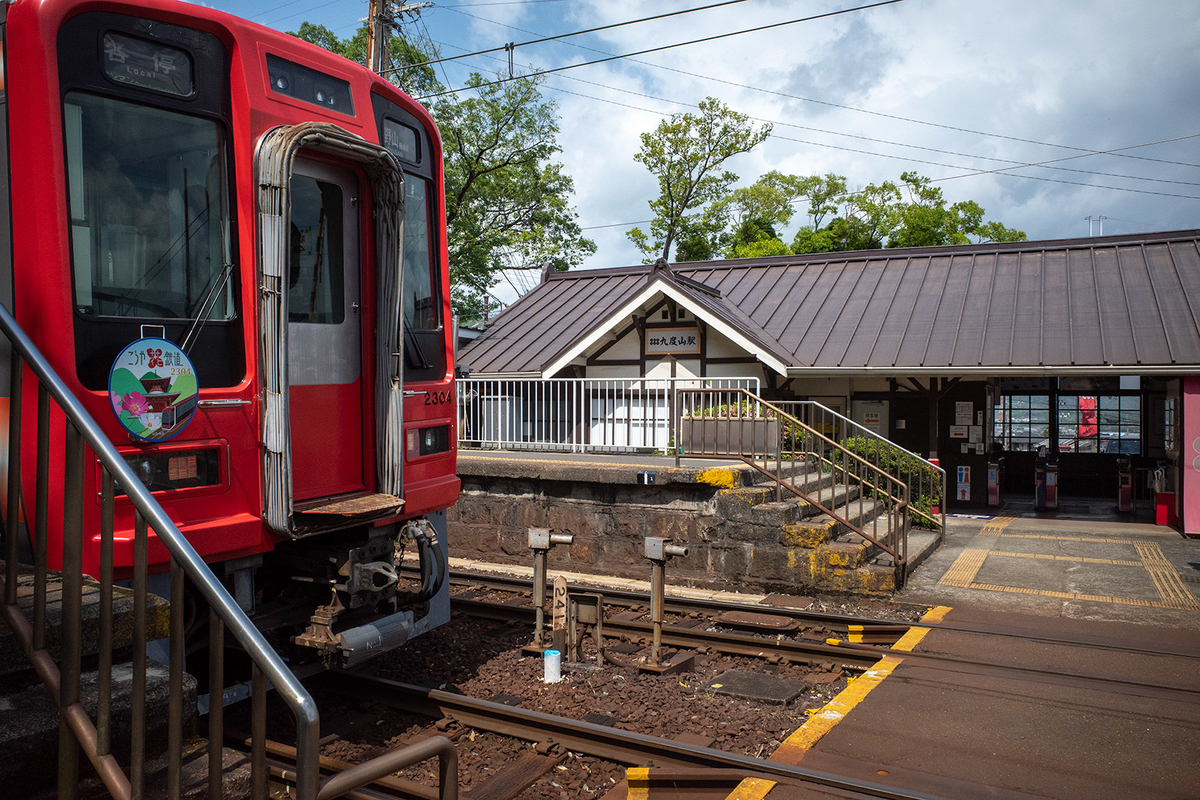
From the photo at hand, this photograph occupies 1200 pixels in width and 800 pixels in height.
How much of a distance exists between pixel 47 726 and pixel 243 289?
2.31m

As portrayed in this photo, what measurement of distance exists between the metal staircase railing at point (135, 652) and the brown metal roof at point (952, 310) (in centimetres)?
1274

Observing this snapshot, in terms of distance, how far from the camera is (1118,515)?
15.2 metres

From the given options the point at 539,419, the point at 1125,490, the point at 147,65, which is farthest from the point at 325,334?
the point at 1125,490

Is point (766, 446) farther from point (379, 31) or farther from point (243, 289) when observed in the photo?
point (379, 31)

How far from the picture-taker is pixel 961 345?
1424cm

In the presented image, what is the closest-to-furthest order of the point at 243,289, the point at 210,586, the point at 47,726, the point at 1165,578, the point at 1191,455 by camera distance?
the point at 210,586
the point at 47,726
the point at 243,289
the point at 1165,578
the point at 1191,455

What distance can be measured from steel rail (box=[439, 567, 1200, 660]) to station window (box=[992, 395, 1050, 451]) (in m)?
12.5

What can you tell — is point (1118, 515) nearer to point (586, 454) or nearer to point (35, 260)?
point (586, 454)

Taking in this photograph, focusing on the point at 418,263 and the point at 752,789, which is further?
the point at 418,263

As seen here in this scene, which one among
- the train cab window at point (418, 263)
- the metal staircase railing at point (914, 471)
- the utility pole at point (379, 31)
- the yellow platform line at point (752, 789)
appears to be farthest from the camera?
the utility pole at point (379, 31)

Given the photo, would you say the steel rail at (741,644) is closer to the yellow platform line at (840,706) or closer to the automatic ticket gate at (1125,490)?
the yellow platform line at (840,706)

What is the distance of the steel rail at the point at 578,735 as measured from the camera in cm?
428

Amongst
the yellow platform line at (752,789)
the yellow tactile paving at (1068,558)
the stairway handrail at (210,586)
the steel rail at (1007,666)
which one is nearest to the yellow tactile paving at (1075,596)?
the yellow tactile paving at (1068,558)

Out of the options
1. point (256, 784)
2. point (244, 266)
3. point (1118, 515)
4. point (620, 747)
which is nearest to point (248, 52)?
point (244, 266)
